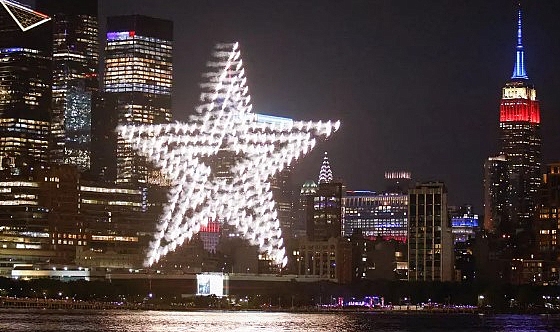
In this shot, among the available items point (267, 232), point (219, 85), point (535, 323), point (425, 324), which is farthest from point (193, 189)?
point (535, 323)

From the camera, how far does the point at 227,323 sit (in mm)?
173875

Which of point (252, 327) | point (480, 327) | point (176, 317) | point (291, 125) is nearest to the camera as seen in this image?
Result: point (291, 125)

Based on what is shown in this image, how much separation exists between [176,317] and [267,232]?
24.1 meters

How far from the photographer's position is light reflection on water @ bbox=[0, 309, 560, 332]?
160125mm

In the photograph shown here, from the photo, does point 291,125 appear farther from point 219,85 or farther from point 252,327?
point 252,327

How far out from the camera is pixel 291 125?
14950 centimetres

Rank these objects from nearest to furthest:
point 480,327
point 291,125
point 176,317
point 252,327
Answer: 1. point 291,125
2. point 252,327
3. point 480,327
4. point 176,317

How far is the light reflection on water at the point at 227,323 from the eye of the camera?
160125 mm

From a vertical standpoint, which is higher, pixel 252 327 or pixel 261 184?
pixel 261 184

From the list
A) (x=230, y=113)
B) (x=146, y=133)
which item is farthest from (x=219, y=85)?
(x=146, y=133)

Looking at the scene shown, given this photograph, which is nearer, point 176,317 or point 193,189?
point 193,189

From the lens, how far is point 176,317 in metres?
190

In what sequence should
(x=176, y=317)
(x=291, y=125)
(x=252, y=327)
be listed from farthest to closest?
(x=176, y=317) < (x=252, y=327) < (x=291, y=125)

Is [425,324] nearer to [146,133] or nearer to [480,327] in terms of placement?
[480,327]
